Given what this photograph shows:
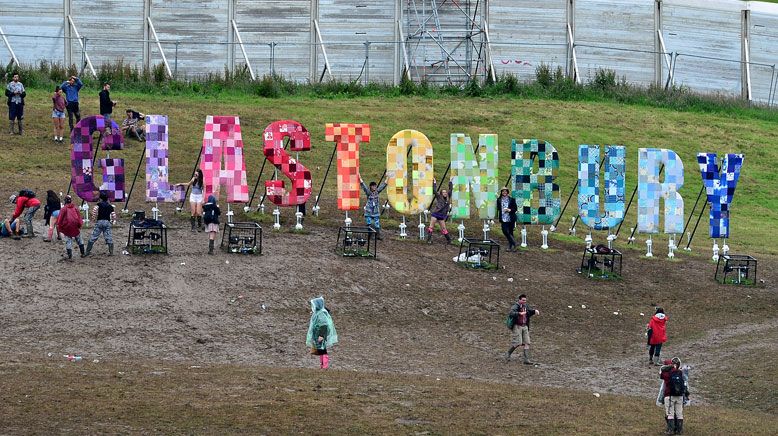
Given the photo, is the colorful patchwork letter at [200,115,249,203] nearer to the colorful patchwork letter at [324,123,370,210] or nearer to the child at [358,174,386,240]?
the colorful patchwork letter at [324,123,370,210]

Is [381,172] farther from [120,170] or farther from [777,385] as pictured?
[777,385]

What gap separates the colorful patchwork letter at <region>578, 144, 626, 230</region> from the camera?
4162 cm

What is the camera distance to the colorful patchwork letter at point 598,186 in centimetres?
4162

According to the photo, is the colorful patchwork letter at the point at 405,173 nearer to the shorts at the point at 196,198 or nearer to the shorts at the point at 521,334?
the shorts at the point at 196,198

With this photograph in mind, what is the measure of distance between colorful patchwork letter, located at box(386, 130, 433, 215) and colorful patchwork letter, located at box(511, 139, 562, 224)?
249cm

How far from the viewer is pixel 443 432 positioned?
84.2ft

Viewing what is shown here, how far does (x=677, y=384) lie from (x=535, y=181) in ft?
50.3

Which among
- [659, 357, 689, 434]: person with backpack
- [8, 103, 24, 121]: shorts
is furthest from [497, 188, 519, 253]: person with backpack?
[8, 103, 24, 121]: shorts

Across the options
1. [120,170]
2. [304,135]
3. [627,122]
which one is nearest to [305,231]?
[304,135]

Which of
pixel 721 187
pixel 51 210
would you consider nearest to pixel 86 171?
pixel 51 210

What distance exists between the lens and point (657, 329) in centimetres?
3238

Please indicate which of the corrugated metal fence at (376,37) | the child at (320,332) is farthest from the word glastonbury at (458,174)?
the corrugated metal fence at (376,37)

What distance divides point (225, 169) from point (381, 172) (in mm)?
9151

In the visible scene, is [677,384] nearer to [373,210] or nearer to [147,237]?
[373,210]
